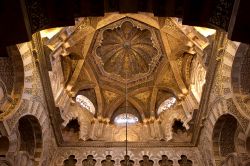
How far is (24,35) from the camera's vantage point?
15.4ft

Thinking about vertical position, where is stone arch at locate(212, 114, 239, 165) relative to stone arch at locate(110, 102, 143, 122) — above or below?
below

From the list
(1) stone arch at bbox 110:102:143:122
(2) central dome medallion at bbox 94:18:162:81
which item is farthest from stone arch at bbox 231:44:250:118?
(1) stone arch at bbox 110:102:143:122

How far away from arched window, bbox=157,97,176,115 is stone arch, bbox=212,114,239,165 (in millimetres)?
3152

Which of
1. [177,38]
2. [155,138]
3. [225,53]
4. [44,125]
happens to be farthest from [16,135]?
[177,38]

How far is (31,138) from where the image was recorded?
29.1ft

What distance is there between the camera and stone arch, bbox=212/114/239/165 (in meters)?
8.73

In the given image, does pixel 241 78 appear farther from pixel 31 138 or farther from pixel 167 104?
pixel 31 138

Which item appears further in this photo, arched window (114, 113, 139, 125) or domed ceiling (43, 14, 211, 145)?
arched window (114, 113, 139, 125)

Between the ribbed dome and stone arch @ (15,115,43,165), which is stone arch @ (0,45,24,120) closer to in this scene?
stone arch @ (15,115,43,165)

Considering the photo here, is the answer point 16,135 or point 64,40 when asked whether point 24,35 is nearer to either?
point 16,135

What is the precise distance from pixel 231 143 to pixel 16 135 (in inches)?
243

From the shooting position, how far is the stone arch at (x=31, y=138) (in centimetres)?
863

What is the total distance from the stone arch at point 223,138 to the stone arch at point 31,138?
5.30m

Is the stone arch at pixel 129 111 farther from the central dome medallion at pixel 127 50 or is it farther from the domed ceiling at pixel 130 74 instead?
the central dome medallion at pixel 127 50
